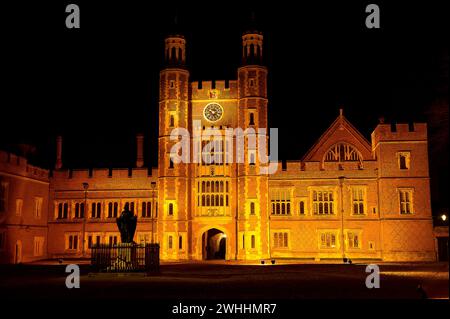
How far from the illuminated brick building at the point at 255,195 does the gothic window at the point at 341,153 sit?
2.74 meters

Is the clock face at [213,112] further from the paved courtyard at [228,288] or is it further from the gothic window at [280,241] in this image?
the paved courtyard at [228,288]

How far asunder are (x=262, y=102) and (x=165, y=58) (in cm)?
839

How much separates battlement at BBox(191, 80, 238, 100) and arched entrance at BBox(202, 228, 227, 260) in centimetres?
1082

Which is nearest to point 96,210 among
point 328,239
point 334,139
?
point 328,239

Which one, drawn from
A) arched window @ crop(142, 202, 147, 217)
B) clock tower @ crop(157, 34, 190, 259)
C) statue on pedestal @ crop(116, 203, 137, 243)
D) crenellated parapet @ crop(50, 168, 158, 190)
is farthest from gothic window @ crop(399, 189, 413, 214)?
statue on pedestal @ crop(116, 203, 137, 243)

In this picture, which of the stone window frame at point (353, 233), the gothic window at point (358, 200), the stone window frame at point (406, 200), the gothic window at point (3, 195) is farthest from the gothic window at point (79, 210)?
the stone window frame at point (406, 200)

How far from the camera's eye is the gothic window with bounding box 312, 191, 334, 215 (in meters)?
40.1

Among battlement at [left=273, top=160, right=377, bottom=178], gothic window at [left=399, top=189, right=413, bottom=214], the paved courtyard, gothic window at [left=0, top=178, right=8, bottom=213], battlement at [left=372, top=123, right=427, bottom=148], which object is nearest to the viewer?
the paved courtyard

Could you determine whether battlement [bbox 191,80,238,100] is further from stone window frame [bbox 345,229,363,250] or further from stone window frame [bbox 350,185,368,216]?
stone window frame [bbox 345,229,363,250]

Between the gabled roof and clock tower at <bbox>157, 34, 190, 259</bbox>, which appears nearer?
clock tower at <bbox>157, 34, 190, 259</bbox>

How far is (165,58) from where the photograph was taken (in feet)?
135

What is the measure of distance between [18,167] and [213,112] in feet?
48.7
